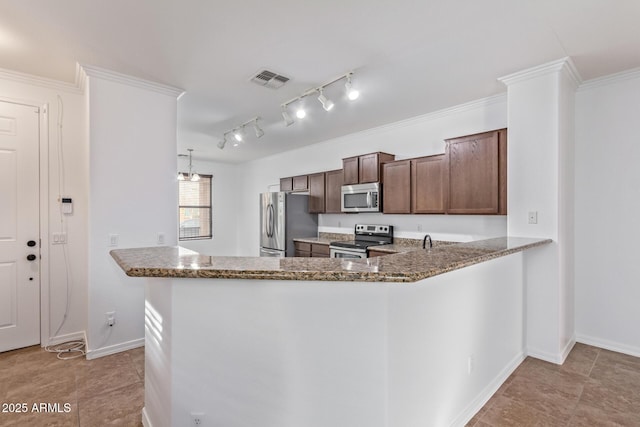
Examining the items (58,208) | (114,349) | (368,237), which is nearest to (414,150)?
(368,237)

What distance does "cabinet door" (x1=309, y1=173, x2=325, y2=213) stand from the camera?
544 centimetres

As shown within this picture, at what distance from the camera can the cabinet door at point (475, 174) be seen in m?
3.17

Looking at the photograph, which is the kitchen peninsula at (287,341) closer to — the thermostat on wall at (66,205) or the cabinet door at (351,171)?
the thermostat on wall at (66,205)

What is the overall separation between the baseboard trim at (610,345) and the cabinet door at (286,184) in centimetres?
475

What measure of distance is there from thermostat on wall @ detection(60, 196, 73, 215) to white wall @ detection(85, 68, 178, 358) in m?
0.67

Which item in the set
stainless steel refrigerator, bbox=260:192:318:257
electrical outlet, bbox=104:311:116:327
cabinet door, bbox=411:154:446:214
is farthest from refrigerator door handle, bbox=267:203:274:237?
electrical outlet, bbox=104:311:116:327

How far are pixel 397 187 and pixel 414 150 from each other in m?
0.61

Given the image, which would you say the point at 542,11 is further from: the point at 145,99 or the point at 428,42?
the point at 145,99

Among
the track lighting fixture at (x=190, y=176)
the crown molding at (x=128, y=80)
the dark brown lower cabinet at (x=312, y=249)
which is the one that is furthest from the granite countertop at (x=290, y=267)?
the track lighting fixture at (x=190, y=176)

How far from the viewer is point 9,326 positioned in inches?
115

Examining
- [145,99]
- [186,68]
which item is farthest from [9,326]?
[186,68]

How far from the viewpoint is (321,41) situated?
2.35 meters

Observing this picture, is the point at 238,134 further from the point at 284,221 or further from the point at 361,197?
the point at 361,197

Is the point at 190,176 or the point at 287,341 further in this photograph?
the point at 190,176
